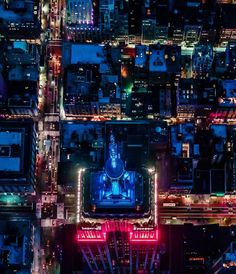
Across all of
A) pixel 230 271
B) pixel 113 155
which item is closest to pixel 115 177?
pixel 113 155

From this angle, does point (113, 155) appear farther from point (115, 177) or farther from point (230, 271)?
point (230, 271)

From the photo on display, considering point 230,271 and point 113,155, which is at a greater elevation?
point 113,155

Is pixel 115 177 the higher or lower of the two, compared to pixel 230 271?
higher
